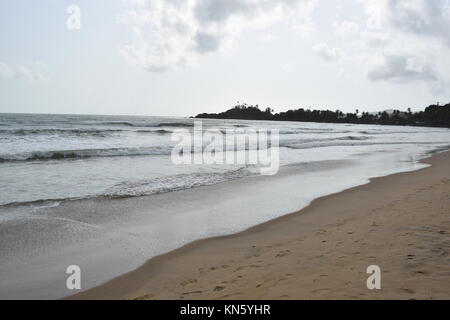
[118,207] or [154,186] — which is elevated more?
[154,186]

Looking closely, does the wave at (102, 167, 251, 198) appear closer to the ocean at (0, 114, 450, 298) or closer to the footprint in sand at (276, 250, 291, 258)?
the ocean at (0, 114, 450, 298)

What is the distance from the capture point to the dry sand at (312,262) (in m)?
3.47

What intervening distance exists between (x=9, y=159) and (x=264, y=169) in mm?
10492

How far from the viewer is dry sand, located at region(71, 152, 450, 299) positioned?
3.47m

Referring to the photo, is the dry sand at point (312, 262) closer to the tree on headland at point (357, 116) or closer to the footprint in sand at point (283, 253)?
the footprint in sand at point (283, 253)

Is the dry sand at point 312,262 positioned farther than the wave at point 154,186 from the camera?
No

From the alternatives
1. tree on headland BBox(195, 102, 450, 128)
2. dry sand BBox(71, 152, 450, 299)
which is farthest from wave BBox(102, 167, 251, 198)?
tree on headland BBox(195, 102, 450, 128)

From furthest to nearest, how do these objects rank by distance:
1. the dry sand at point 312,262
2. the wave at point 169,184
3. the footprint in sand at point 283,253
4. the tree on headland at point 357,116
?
1. the tree on headland at point 357,116
2. the wave at point 169,184
3. the footprint in sand at point 283,253
4. the dry sand at point 312,262

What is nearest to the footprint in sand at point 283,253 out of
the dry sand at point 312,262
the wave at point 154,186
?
the dry sand at point 312,262

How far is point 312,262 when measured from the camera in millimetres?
4316

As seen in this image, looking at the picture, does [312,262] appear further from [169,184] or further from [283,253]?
[169,184]

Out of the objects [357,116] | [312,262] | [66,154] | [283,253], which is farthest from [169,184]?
[357,116]
